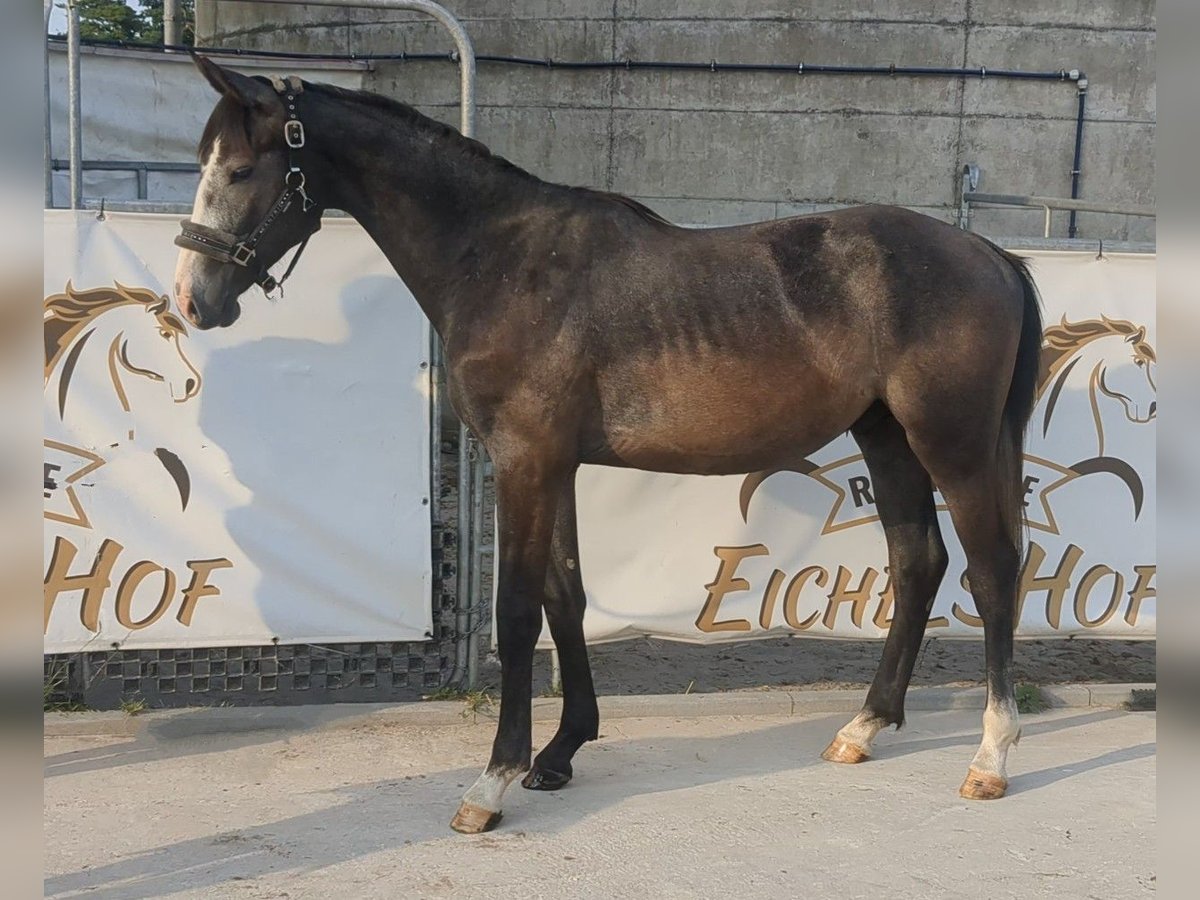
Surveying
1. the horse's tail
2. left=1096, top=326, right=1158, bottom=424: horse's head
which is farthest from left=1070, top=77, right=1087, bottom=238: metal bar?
the horse's tail

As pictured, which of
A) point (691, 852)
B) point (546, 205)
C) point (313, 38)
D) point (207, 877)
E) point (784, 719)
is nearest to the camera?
point (207, 877)

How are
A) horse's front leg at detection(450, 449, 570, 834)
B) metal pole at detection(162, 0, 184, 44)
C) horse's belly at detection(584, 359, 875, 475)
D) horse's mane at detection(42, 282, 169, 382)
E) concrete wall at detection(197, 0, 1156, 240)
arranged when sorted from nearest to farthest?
horse's front leg at detection(450, 449, 570, 834) → horse's belly at detection(584, 359, 875, 475) → horse's mane at detection(42, 282, 169, 382) → concrete wall at detection(197, 0, 1156, 240) → metal pole at detection(162, 0, 184, 44)

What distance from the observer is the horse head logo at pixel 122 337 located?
3.82m

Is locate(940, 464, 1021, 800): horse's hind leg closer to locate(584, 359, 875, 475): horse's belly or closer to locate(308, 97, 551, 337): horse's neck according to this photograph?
locate(584, 359, 875, 475): horse's belly

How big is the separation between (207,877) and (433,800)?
750 mm

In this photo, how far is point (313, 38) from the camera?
30.2 ft

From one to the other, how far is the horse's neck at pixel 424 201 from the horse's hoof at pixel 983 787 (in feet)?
7.37

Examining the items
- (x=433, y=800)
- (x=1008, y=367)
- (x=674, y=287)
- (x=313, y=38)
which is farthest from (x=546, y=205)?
(x=313, y=38)

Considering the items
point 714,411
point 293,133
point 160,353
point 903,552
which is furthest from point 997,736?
point 160,353

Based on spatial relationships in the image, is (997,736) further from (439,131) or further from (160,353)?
(160,353)

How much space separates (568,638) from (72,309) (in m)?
2.22

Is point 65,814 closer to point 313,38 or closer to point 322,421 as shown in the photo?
point 322,421

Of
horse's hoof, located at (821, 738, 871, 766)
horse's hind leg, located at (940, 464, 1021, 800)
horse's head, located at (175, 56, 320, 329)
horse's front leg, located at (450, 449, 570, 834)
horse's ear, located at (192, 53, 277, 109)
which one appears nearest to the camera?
horse's ear, located at (192, 53, 277, 109)

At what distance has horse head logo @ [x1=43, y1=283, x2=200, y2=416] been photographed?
3816 mm
